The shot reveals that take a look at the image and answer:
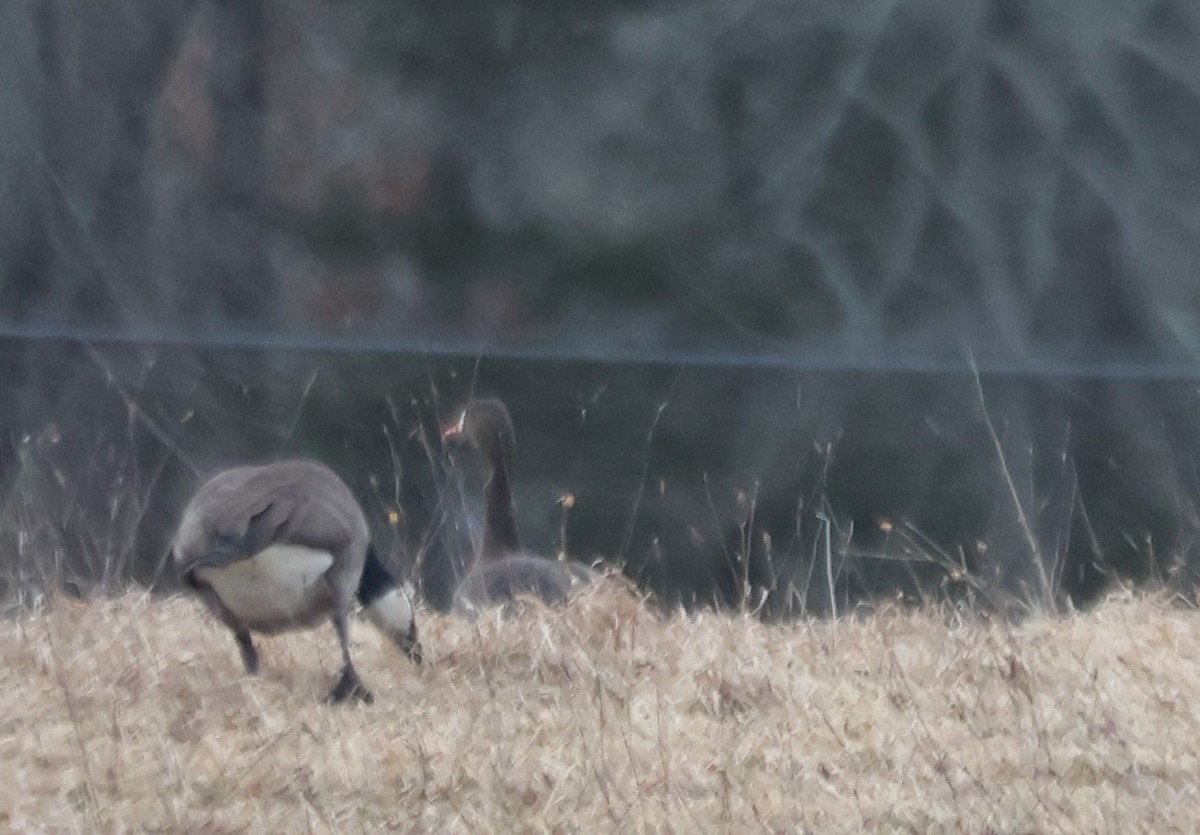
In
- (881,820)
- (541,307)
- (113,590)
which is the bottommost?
(113,590)

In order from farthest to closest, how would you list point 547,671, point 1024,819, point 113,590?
point 113,590
point 547,671
point 1024,819

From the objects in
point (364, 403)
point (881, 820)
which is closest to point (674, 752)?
point (881, 820)

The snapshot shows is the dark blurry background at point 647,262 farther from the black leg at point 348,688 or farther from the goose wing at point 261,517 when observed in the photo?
the black leg at point 348,688

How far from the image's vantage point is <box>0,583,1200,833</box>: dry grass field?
334 cm

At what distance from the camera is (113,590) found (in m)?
6.54

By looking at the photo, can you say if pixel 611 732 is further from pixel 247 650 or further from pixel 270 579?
pixel 247 650

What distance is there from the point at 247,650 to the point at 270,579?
0.89 ft

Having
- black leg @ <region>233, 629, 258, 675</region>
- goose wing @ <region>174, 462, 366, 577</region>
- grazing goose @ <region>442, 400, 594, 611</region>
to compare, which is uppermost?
goose wing @ <region>174, 462, 366, 577</region>

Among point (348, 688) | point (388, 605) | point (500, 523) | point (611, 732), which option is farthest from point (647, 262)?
point (611, 732)

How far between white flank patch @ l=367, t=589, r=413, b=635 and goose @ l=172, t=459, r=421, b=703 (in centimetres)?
10

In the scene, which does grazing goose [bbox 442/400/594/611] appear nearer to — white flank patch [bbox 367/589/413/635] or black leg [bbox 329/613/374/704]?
white flank patch [bbox 367/589/413/635]

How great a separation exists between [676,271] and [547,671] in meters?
3.74

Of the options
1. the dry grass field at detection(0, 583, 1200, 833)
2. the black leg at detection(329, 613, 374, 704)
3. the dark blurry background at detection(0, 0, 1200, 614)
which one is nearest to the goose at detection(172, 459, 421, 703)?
the black leg at detection(329, 613, 374, 704)

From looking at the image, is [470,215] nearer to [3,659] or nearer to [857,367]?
[857,367]
